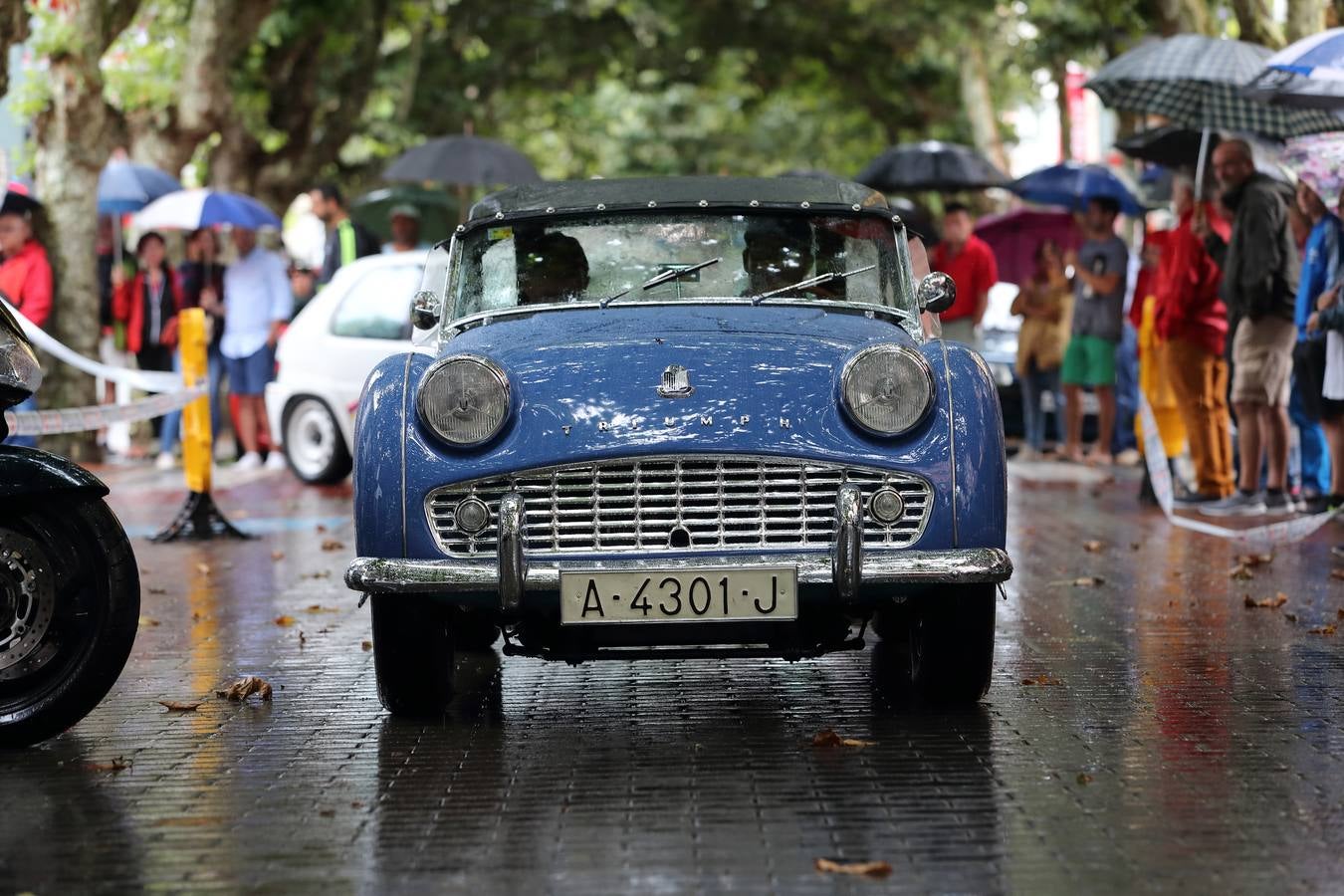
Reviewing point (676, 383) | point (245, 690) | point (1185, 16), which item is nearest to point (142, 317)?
point (1185, 16)

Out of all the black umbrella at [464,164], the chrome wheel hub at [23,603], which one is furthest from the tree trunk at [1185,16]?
the chrome wheel hub at [23,603]

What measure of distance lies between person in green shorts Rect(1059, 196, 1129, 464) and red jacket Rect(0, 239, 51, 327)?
27.0 ft

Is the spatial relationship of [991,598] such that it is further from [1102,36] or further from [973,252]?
[1102,36]

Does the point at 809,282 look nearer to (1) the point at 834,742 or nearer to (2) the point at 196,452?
(1) the point at 834,742

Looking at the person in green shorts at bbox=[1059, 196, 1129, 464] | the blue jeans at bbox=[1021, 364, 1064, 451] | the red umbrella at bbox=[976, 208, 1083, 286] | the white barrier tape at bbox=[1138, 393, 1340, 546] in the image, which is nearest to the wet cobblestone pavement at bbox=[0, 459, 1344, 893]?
the white barrier tape at bbox=[1138, 393, 1340, 546]

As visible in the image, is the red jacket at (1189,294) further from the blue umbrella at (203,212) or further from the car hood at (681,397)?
the blue umbrella at (203,212)

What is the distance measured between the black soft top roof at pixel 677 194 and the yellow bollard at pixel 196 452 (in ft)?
15.1

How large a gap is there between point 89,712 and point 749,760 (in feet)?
7.03

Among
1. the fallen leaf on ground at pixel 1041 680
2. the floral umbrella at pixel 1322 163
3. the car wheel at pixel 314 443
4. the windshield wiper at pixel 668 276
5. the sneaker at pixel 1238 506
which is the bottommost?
the sneaker at pixel 1238 506

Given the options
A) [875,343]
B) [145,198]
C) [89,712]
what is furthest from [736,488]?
[145,198]

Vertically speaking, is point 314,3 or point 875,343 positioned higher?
point 314,3

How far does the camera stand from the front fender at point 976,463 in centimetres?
611

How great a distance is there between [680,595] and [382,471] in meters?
0.98

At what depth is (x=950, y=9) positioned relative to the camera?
3031 centimetres
